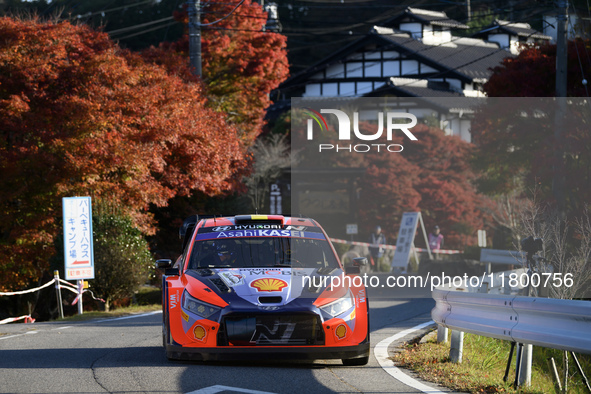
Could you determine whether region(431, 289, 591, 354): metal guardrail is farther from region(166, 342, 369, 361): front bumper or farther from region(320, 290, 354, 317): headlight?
region(166, 342, 369, 361): front bumper

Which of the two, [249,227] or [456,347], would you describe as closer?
[456,347]

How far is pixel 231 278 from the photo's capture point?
8305mm

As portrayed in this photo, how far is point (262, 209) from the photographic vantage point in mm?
39781

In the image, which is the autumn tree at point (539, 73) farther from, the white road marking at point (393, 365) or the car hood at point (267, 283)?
the car hood at point (267, 283)

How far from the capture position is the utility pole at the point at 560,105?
68.8 feet

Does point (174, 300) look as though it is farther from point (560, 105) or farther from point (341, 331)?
point (560, 105)

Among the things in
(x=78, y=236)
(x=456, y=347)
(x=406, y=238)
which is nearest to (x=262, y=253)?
(x=456, y=347)

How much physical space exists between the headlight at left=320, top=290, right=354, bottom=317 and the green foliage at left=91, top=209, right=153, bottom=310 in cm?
1230

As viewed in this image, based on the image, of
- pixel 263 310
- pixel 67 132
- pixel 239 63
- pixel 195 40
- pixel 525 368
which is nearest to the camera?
pixel 525 368

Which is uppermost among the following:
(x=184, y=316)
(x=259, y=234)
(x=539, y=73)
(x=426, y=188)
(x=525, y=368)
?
(x=539, y=73)

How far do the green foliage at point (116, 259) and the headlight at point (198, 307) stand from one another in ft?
38.7

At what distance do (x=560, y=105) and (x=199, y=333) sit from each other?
16.3 meters

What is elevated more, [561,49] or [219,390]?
[561,49]

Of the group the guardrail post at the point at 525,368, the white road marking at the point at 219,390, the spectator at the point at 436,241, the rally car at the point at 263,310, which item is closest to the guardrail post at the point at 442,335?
the rally car at the point at 263,310
